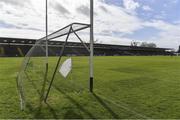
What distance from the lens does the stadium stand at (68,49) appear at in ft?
34.1

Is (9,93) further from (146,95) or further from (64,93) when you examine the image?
(146,95)

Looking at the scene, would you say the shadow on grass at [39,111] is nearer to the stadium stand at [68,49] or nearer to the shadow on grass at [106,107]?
the shadow on grass at [106,107]

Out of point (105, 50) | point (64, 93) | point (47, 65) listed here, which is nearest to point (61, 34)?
point (64, 93)

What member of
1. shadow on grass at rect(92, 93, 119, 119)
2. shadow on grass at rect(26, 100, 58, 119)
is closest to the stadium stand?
shadow on grass at rect(92, 93, 119, 119)

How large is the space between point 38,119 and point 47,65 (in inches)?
426

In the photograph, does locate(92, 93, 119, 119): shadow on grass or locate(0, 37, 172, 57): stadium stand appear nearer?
locate(92, 93, 119, 119): shadow on grass

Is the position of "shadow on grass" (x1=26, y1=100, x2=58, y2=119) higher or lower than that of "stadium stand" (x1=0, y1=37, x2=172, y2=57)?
lower

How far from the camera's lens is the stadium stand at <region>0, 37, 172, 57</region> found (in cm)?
1038

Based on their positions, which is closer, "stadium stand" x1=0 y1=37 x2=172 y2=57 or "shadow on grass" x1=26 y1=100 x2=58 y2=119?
"shadow on grass" x1=26 y1=100 x2=58 y2=119

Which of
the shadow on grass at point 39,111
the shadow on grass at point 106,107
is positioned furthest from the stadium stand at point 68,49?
the shadow on grass at point 39,111

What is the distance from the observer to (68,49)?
9758 mm

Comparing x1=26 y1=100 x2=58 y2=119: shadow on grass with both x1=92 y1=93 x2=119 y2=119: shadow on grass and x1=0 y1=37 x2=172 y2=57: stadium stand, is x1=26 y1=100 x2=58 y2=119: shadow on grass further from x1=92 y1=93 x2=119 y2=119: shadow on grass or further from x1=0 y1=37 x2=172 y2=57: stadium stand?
x1=0 y1=37 x2=172 y2=57: stadium stand

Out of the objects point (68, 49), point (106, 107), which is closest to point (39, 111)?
point (106, 107)

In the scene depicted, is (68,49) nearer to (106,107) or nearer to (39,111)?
(106,107)
